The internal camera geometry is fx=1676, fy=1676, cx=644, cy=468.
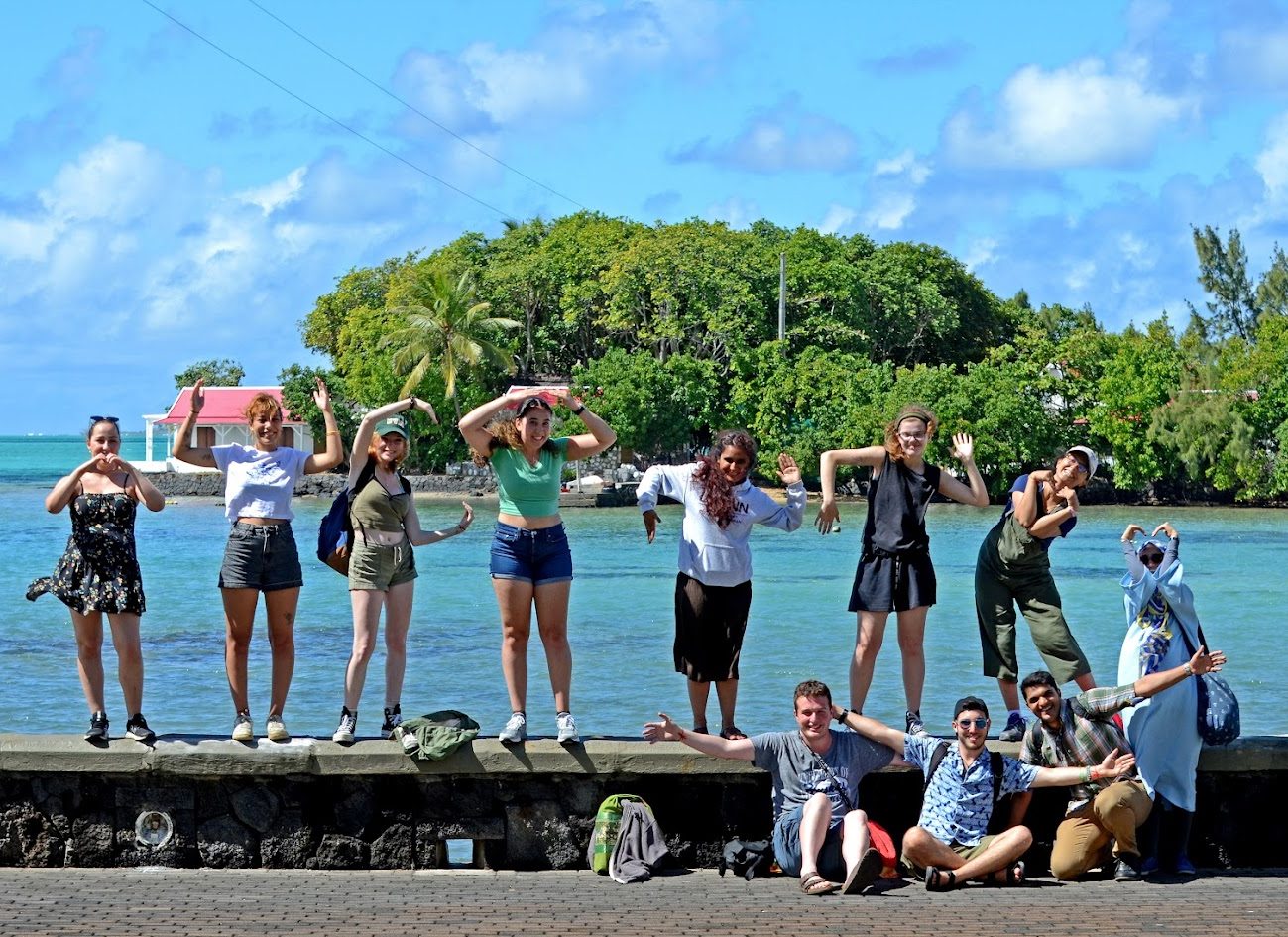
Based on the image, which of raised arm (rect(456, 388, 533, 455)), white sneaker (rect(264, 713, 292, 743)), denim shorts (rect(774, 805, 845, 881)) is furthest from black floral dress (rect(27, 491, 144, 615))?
denim shorts (rect(774, 805, 845, 881))

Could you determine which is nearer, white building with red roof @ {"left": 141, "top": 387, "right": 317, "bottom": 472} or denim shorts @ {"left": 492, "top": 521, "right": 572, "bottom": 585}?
denim shorts @ {"left": 492, "top": 521, "right": 572, "bottom": 585}

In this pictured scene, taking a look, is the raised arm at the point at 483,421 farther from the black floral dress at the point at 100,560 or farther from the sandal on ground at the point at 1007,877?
the sandal on ground at the point at 1007,877

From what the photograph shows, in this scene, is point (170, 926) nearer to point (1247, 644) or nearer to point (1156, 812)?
point (1156, 812)

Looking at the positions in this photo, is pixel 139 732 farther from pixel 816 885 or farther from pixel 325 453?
pixel 816 885

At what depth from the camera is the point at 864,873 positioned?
7.24m

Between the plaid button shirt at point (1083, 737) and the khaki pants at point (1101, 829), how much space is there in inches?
3.1

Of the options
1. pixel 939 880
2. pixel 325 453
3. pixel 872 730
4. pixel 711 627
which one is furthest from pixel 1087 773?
pixel 325 453

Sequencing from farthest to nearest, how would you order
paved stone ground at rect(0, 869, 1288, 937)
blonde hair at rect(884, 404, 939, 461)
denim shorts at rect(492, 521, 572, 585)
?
1. blonde hair at rect(884, 404, 939, 461)
2. denim shorts at rect(492, 521, 572, 585)
3. paved stone ground at rect(0, 869, 1288, 937)

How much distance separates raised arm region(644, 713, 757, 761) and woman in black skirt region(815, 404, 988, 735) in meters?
0.94

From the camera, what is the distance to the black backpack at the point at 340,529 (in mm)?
8258

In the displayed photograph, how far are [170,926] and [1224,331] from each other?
88943mm

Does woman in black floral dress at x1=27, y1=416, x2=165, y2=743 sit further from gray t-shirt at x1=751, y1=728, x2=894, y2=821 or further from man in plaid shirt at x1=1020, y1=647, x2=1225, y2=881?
man in plaid shirt at x1=1020, y1=647, x2=1225, y2=881

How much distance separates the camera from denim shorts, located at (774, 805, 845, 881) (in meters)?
7.33

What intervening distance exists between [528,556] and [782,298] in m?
55.8
